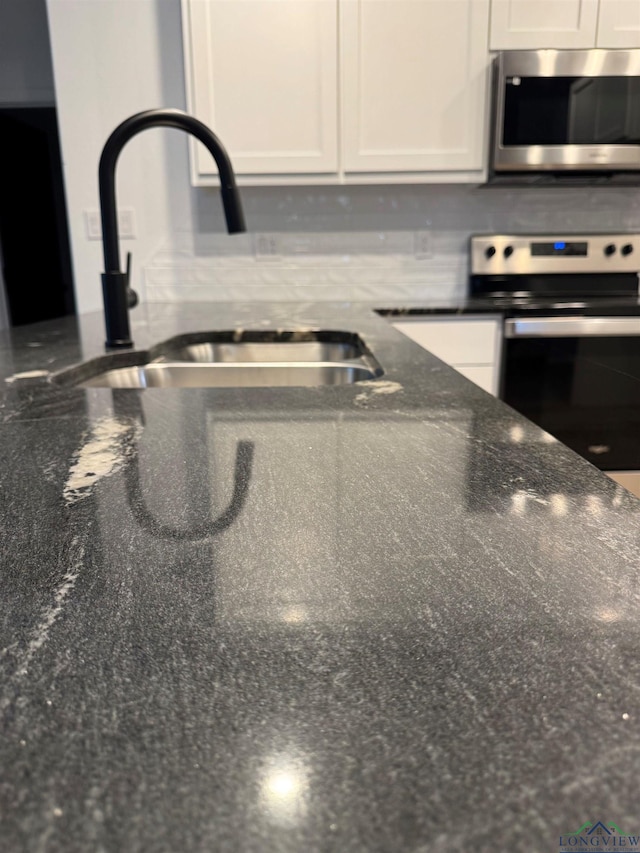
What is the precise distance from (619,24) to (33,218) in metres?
2.49

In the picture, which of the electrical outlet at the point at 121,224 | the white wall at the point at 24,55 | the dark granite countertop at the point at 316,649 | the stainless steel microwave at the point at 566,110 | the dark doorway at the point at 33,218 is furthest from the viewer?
the dark doorway at the point at 33,218

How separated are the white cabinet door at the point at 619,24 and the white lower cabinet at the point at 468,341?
102 cm

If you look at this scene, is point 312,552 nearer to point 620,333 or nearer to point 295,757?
point 295,757

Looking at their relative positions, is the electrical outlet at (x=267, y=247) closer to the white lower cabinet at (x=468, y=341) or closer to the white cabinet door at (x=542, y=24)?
the white lower cabinet at (x=468, y=341)

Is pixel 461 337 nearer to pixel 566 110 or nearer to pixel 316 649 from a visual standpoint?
pixel 566 110

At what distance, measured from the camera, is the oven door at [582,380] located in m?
2.12

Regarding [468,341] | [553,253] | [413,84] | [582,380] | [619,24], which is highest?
[619,24]

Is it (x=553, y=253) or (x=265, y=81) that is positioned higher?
(x=265, y=81)

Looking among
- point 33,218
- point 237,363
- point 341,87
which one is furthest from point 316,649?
point 33,218

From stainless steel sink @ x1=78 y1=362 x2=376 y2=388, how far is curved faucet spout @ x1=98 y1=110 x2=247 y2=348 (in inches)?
5.8

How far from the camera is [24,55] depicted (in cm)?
275

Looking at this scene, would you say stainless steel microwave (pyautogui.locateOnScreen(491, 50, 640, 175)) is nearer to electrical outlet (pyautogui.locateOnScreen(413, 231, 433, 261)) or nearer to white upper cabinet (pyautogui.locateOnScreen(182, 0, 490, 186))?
white upper cabinet (pyautogui.locateOnScreen(182, 0, 490, 186))

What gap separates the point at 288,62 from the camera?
2.18m

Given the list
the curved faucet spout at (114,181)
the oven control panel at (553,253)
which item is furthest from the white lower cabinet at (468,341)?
the curved faucet spout at (114,181)
